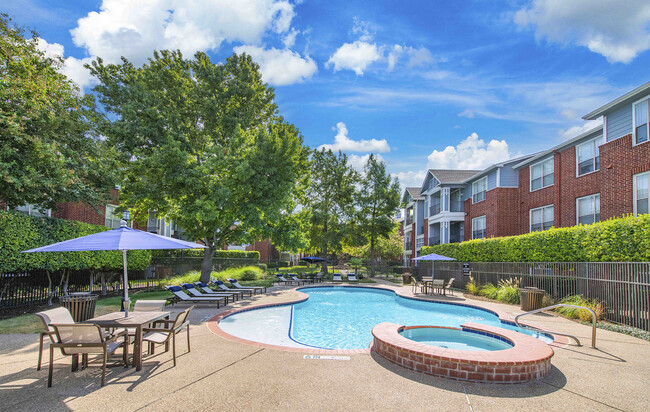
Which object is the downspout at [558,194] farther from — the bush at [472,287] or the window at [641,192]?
the bush at [472,287]

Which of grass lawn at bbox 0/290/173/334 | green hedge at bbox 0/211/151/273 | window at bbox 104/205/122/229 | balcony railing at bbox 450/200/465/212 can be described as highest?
balcony railing at bbox 450/200/465/212

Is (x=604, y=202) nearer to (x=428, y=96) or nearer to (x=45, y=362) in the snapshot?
(x=428, y=96)

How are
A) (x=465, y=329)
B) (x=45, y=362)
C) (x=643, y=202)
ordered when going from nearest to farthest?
Result: (x=45, y=362) < (x=465, y=329) < (x=643, y=202)

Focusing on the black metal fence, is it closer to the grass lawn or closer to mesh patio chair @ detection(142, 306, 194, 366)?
mesh patio chair @ detection(142, 306, 194, 366)

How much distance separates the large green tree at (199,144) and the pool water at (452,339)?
10.7 m

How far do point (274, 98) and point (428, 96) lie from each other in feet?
34.9

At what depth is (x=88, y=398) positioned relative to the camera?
14.9 ft

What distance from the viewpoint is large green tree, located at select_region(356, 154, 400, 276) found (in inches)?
1289

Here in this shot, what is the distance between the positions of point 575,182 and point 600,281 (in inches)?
386

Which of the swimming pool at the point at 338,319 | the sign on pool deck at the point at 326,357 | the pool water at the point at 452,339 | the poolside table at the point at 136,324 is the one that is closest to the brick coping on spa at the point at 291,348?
the swimming pool at the point at 338,319

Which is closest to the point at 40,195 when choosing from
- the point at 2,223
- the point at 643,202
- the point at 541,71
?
the point at 2,223

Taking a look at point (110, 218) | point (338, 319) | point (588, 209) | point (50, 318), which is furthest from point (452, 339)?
point (110, 218)

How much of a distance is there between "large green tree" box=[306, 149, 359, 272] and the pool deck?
28.0 metres

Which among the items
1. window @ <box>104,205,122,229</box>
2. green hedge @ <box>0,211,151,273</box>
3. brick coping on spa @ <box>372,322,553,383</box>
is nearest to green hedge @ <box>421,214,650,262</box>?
brick coping on spa @ <box>372,322,553,383</box>
